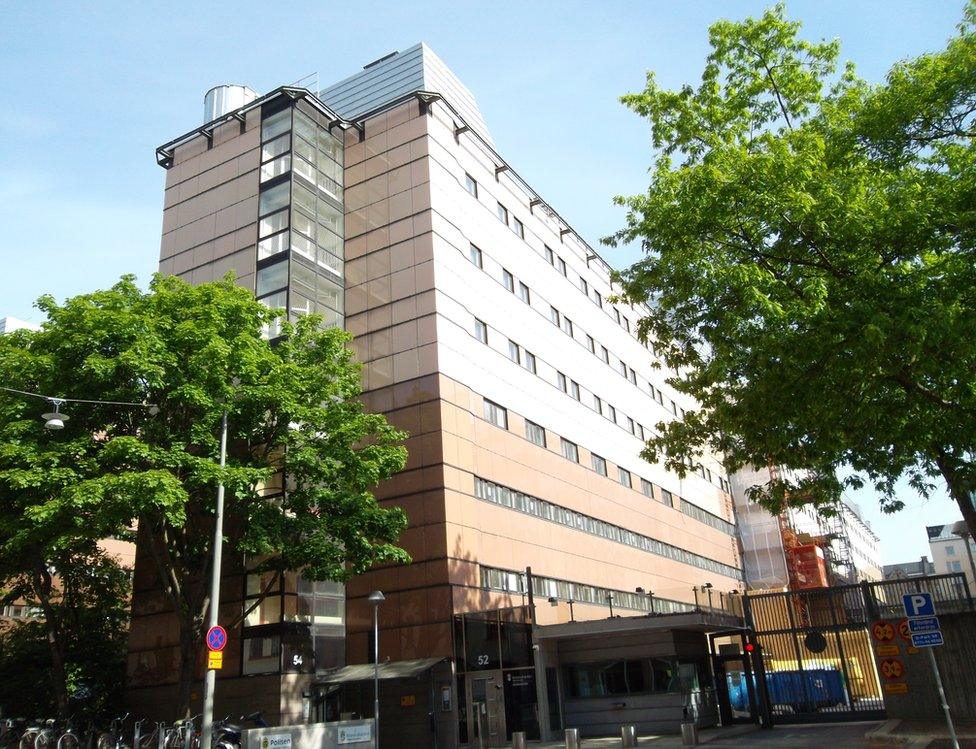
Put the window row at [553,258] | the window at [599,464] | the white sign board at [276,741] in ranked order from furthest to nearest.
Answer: the window at [599,464]
the window row at [553,258]
the white sign board at [276,741]

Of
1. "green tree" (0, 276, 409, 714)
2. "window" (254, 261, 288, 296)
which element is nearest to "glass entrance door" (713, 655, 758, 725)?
"green tree" (0, 276, 409, 714)

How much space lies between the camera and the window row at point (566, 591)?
3092cm

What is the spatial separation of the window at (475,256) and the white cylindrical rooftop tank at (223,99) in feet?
59.0

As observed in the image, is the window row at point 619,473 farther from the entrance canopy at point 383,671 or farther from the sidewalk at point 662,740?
the sidewalk at point 662,740

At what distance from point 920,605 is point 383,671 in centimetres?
1789

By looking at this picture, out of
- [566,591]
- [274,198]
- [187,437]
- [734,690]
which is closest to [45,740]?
[187,437]

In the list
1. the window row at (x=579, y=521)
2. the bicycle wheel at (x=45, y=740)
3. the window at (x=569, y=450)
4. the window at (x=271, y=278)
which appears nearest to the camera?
the bicycle wheel at (x=45, y=740)

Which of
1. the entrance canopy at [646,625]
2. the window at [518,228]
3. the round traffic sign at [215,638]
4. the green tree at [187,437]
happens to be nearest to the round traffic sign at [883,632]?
the entrance canopy at [646,625]

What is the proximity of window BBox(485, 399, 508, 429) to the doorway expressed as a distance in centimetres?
1036

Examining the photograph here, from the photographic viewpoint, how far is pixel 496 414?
1353 inches

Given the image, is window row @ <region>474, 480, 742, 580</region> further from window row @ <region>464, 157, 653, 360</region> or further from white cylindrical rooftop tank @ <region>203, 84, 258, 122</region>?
white cylindrical rooftop tank @ <region>203, 84, 258, 122</region>

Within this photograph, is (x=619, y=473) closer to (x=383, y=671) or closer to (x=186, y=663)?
Answer: (x=383, y=671)

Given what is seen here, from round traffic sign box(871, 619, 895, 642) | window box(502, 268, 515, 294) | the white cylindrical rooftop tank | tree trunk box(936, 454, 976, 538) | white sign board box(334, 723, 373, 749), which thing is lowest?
white sign board box(334, 723, 373, 749)

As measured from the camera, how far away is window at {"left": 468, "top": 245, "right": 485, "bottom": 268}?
3609 centimetres
